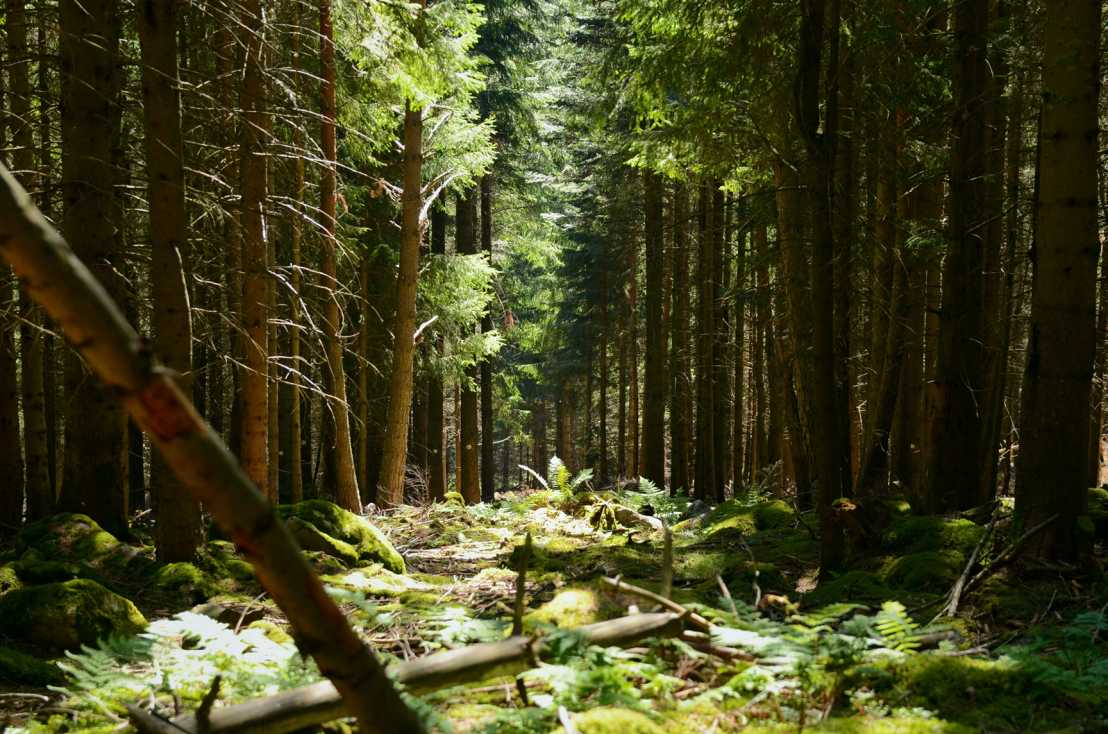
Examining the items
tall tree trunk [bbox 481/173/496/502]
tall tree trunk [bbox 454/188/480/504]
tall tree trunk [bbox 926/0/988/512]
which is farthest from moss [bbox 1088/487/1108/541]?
tall tree trunk [bbox 481/173/496/502]

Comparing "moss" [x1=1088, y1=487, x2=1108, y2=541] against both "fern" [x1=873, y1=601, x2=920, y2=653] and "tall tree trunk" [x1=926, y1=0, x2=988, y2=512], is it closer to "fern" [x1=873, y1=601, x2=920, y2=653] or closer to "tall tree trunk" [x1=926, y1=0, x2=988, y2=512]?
"tall tree trunk" [x1=926, y1=0, x2=988, y2=512]

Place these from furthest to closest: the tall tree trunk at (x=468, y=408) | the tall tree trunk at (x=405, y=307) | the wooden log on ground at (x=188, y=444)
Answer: the tall tree trunk at (x=468, y=408) → the tall tree trunk at (x=405, y=307) → the wooden log on ground at (x=188, y=444)

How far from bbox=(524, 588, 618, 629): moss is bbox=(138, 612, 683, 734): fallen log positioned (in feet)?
1.76

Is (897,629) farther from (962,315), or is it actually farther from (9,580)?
(9,580)

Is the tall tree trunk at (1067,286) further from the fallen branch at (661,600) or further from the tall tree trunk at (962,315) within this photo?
the fallen branch at (661,600)

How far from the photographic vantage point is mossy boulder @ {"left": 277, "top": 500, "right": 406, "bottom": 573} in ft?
25.0

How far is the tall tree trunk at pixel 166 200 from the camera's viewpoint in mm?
5938

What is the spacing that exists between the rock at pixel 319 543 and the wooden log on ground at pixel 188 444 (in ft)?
18.2

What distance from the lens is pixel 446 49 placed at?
10195mm

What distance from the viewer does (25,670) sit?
391 cm

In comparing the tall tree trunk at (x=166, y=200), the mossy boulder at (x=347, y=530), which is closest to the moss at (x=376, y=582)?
the mossy boulder at (x=347, y=530)

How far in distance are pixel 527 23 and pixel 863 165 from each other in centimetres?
1378

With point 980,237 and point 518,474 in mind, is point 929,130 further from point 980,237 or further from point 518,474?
point 518,474

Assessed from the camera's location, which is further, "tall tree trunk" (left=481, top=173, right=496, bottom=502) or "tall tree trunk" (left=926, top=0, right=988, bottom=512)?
"tall tree trunk" (left=481, top=173, right=496, bottom=502)
